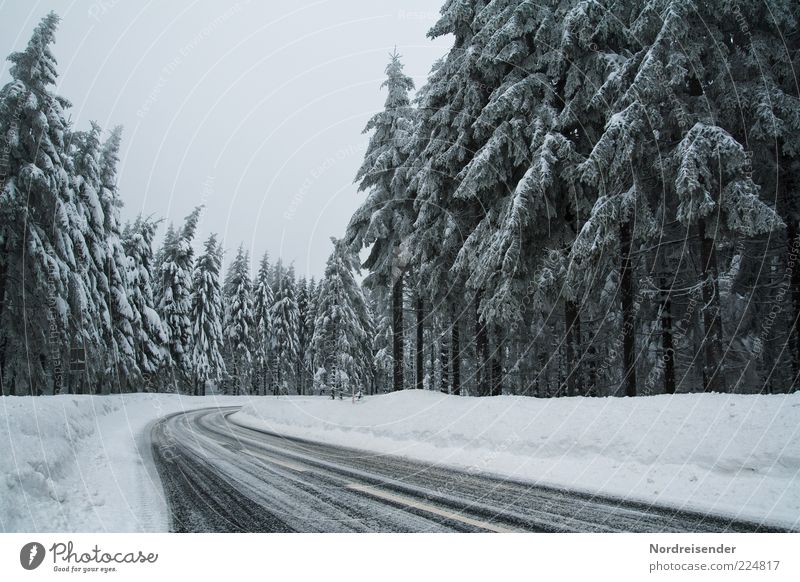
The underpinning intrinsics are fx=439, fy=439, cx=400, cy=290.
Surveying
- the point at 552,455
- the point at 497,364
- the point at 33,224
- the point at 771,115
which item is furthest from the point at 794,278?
the point at 33,224

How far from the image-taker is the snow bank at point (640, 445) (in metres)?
5.48

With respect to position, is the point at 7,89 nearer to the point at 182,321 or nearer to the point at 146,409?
the point at 146,409

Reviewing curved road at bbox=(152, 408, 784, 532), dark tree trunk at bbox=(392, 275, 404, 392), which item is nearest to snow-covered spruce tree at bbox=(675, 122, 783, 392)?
curved road at bbox=(152, 408, 784, 532)

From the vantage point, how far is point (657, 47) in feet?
35.3

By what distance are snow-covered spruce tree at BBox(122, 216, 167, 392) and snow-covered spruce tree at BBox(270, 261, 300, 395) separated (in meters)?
14.6

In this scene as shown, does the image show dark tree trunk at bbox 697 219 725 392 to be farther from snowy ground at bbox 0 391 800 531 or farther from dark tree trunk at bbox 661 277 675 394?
snowy ground at bbox 0 391 800 531

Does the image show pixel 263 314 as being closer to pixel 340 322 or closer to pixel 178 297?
pixel 178 297

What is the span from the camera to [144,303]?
3303 cm

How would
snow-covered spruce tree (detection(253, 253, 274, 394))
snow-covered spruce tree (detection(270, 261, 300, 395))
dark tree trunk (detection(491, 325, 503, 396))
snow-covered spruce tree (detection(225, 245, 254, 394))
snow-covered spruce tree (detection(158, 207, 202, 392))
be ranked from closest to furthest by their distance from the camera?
1. dark tree trunk (detection(491, 325, 503, 396))
2. snow-covered spruce tree (detection(158, 207, 202, 392))
3. snow-covered spruce tree (detection(225, 245, 254, 394))
4. snow-covered spruce tree (detection(270, 261, 300, 395))
5. snow-covered spruce tree (detection(253, 253, 274, 394))

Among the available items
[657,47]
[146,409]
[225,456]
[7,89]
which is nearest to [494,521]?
[225,456]

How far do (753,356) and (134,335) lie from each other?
114 feet

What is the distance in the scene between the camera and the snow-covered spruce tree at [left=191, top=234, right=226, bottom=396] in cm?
4131

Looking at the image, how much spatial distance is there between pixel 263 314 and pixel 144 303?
17023 mm

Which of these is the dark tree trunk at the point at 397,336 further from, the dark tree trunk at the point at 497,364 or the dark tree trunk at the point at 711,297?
the dark tree trunk at the point at 711,297
